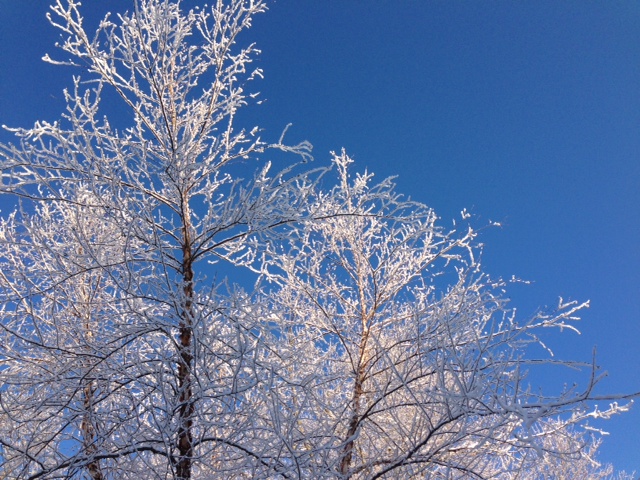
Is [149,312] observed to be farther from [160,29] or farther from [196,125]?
[160,29]

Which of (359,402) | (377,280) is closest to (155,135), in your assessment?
(377,280)

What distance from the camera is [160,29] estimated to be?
13.4 feet

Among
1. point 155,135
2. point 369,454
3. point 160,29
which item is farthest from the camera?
point 369,454

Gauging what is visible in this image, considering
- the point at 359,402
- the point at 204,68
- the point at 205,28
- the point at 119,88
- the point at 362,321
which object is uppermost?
the point at 205,28

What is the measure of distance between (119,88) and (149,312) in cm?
191

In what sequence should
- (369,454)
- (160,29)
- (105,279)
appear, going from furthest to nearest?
1. (105,279)
2. (369,454)
3. (160,29)

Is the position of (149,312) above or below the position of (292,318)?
below

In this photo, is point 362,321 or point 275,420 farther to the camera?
point 362,321

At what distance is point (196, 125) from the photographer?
4461 mm

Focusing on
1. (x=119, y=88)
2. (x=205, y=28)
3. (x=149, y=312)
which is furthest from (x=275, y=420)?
(x=205, y=28)

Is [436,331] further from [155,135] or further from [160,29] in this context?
[160,29]

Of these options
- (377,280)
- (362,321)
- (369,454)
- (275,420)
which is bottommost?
(275,420)

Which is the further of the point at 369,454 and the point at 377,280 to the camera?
the point at 377,280

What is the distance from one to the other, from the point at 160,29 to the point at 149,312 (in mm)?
2297
